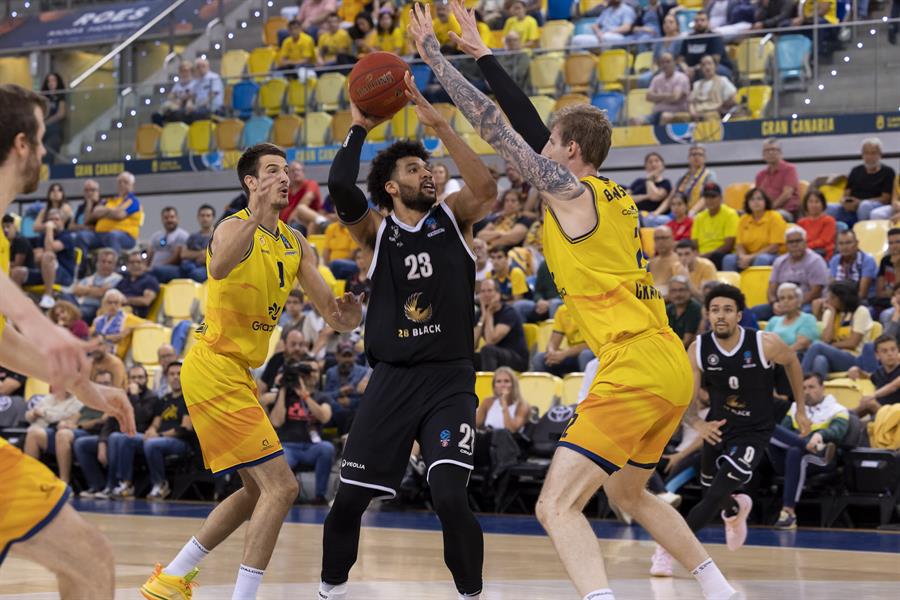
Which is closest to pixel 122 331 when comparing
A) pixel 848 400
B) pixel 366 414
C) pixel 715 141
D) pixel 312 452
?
pixel 312 452

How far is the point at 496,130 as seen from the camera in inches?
212

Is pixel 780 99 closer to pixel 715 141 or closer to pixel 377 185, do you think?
pixel 715 141

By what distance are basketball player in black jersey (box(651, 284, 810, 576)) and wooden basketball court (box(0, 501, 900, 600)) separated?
40 centimetres

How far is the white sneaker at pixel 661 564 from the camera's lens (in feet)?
26.6

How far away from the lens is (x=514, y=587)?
752 centimetres

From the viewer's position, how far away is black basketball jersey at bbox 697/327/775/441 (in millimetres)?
8930

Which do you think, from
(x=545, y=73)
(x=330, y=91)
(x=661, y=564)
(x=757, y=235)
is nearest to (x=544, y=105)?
(x=545, y=73)

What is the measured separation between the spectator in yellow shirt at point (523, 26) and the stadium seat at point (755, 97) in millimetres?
3582

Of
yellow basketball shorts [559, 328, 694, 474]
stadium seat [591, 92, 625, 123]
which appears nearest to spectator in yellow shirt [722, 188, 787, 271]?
stadium seat [591, 92, 625, 123]

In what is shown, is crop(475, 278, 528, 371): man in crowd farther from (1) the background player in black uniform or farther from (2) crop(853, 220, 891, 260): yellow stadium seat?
(1) the background player in black uniform

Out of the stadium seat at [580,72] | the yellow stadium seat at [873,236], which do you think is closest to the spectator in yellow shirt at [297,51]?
the stadium seat at [580,72]

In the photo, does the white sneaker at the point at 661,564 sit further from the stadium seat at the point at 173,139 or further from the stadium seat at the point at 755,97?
the stadium seat at the point at 173,139

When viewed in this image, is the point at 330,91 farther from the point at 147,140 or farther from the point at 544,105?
the point at 544,105

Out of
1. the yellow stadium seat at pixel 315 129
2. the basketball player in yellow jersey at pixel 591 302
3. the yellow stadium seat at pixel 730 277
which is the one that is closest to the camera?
the basketball player in yellow jersey at pixel 591 302
